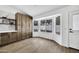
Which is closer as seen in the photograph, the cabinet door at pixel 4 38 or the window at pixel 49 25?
the cabinet door at pixel 4 38

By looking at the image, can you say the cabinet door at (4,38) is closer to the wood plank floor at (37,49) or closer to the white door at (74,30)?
the wood plank floor at (37,49)

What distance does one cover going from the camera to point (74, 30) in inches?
113

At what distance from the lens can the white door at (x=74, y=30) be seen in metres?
2.77

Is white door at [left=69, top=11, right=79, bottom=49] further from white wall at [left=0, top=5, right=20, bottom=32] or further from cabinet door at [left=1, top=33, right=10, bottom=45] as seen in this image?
cabinet door at [left=1, top=33, right=10, bottom=45]

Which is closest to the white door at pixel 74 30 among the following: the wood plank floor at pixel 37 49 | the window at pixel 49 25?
the wood plank floor at pixel 37 49

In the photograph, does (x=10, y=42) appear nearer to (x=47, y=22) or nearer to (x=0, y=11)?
(x=0, y=11)

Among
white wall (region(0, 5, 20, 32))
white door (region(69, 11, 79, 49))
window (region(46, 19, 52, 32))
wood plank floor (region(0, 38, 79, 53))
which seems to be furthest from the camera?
window (region(46, 19, 52, 32))

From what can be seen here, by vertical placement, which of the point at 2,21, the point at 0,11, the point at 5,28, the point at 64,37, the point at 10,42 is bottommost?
the point at 10,42

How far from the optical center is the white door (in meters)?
2.77

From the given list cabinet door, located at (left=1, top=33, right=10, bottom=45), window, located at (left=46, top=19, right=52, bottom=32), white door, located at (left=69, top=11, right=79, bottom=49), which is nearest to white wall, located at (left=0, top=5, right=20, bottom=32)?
cabinet door, located at (left=1, top=33, right=10, bottom=45)

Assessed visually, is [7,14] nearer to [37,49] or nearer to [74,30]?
[37,49]

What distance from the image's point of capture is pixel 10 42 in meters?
3.47
